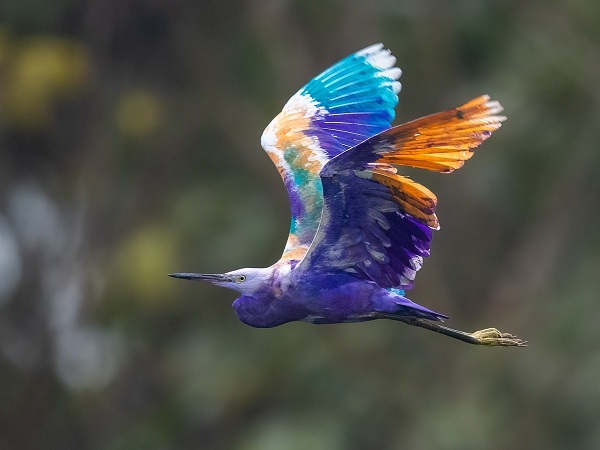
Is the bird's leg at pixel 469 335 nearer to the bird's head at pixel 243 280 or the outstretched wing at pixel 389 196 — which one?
the outstretched wing at pixel 389 196

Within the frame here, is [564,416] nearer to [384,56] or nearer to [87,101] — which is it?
[87,101]

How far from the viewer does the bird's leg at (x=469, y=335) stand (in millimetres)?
7137

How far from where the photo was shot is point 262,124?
1938cm

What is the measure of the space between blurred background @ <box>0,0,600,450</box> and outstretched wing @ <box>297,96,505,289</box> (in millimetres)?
10643

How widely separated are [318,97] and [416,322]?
1.70 meters

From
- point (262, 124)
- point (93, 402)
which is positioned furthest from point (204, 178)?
point (93, 402)

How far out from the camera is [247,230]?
19266mm

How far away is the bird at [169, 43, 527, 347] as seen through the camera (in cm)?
657

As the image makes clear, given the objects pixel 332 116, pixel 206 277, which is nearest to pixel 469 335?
pixel 206 277

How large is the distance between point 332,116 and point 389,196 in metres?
1.60

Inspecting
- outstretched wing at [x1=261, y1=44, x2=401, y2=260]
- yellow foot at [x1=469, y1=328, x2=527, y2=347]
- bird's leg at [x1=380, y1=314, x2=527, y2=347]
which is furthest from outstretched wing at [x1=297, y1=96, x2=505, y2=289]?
outstretched wing at [x1=261, y1=44, x2=401, y2=260]

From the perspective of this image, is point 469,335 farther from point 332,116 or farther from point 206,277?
point 332,116

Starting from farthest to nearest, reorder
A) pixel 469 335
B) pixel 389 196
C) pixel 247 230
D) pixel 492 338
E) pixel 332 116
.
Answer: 1. pixel 247 230
2. pixel 332 116
3. pixel 492 338
4. pixel 469 335
5. pixel 389 196

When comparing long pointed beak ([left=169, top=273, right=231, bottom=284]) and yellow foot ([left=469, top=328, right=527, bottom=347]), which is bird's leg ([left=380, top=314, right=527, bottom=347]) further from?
long pointed beak ([left=169, top=273, right=231, bottom=284])
